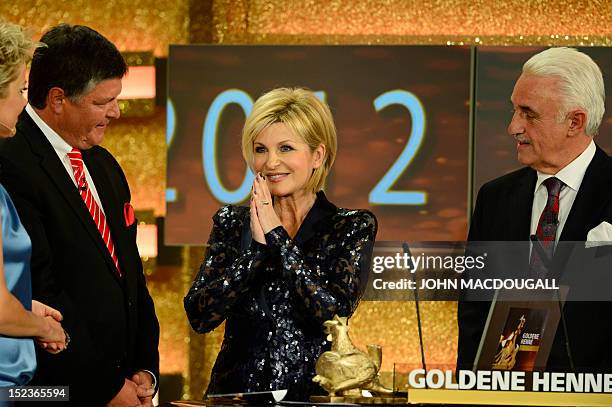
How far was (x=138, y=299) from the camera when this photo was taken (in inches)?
117

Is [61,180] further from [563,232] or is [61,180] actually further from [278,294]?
[563,232]

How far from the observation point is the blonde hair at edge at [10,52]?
2256mm

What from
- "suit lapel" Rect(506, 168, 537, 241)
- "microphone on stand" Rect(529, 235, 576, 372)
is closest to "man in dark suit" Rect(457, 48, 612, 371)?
"suit lapel" Rect(506, 168, 537, 241)

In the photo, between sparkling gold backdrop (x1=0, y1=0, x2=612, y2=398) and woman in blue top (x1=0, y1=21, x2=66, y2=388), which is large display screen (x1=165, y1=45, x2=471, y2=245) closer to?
sparkling gold backdrop (x1=0, y1=0, x2=612, y2=398)

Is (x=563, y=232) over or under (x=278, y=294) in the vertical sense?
over

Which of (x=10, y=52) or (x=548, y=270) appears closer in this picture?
(x=10, y=52)

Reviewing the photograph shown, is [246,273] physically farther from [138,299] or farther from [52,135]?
[52,135]

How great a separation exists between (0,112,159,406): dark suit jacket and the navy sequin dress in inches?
8.0

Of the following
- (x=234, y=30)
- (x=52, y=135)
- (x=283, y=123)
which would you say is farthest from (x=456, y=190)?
(x=52, y=135)

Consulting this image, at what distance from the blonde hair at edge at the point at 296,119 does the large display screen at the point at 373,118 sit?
1602 mm

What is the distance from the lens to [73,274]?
269cm

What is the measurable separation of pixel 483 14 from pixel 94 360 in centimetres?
277

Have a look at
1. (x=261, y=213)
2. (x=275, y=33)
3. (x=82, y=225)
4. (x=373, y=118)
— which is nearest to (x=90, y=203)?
(x=82, y=225)

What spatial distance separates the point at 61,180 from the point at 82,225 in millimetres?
125
